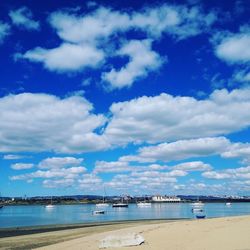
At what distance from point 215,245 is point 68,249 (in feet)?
35.8

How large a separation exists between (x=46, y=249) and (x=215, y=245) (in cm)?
1397

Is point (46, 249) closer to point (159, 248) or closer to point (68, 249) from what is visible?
point (68, 249)

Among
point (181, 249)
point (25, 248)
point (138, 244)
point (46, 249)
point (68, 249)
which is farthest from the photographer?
point (25, 248)

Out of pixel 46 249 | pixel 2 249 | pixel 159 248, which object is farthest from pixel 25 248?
pixel 159 248

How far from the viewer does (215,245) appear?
24.9 metres

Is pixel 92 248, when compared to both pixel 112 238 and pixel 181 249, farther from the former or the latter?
pixel 181 249

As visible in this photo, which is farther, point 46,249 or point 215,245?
point 46,249

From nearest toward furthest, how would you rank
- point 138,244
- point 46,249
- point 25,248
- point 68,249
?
point 138,244
point 68,249
point 46,249
point 25,248

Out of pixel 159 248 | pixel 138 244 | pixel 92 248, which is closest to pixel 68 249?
pixel 92 248

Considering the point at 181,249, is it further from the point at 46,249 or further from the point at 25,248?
the point at 25,248

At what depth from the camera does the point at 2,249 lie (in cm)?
3691

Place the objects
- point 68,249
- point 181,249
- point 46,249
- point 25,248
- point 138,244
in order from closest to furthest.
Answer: point 181,249 → point 138,244 → point 68,249 → point 46,249 → point 25,248

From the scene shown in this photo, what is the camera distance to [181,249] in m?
24.0

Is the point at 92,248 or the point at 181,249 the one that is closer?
the point at 181,249
